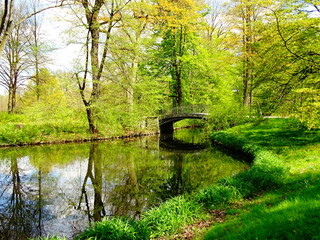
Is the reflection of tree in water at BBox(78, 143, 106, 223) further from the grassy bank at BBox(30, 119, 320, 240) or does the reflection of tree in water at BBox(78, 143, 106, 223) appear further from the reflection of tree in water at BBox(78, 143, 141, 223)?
the grassy bank at BBox(30, 119, 320, 240)

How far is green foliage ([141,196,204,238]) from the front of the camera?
4.67 metres

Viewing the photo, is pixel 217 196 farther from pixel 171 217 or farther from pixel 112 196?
pixel 112 196

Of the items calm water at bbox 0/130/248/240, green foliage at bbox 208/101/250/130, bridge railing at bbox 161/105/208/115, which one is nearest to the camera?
calm water at bbox 0/130/248/240

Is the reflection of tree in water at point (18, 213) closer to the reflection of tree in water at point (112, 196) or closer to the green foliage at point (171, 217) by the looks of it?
the reflection of tree in water at point (112, 196)

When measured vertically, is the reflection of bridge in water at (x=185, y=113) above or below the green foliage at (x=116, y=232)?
above

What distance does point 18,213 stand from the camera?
6.31 m

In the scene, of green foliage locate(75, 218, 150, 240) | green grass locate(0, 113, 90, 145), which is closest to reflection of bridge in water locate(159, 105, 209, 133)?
green grass locate(0, 113, 90, 145)

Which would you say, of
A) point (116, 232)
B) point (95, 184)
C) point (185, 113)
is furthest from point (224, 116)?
point (116, 232)

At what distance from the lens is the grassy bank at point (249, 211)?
11.4ft

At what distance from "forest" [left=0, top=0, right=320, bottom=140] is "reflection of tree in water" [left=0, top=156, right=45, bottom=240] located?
534 cm

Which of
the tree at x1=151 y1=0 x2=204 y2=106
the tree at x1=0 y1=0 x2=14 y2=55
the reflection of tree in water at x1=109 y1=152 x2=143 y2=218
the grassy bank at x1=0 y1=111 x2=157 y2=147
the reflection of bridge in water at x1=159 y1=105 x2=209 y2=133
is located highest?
the tree at x1=151 y1=0 x2=204 y2=106

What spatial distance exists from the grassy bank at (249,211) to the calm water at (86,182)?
1.49 metres

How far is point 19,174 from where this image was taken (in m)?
9.90

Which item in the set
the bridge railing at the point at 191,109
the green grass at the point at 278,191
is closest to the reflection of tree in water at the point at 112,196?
the green grass at the point at 278,191
